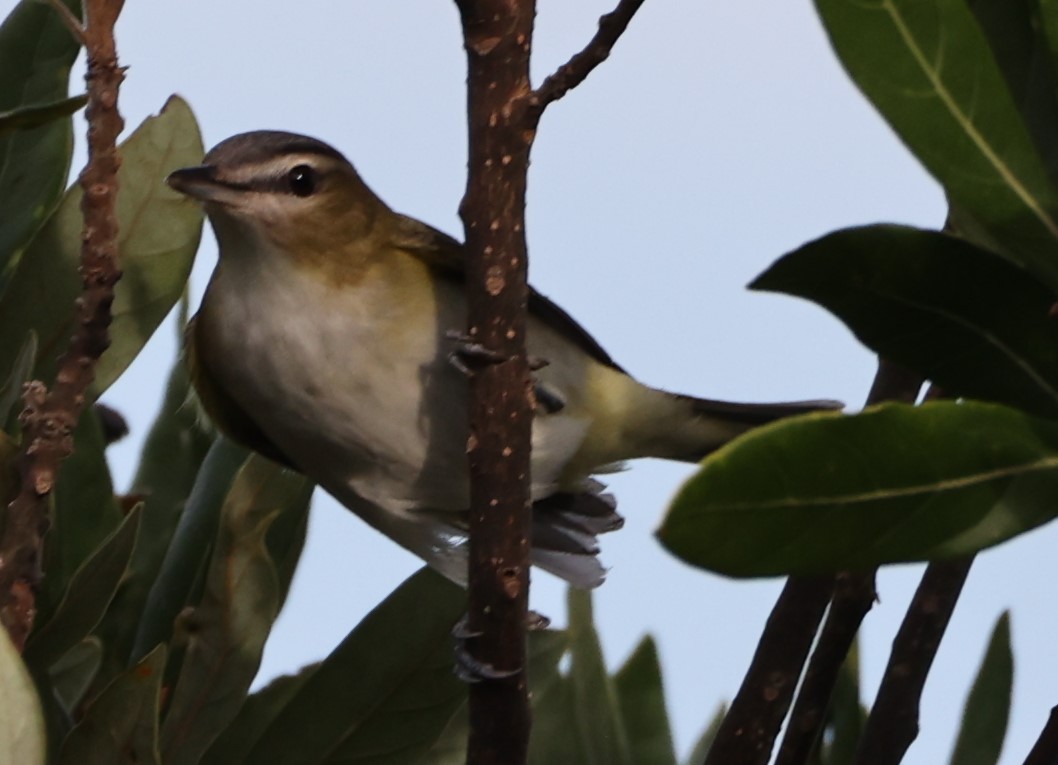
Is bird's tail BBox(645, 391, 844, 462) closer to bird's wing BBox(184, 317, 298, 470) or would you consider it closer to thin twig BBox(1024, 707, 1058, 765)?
bird's wing BBox(184, 317, 298, 470)

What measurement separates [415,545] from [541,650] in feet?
1.64

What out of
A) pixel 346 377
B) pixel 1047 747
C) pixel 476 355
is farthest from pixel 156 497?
pixel 1047 747

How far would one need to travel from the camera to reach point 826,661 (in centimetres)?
158

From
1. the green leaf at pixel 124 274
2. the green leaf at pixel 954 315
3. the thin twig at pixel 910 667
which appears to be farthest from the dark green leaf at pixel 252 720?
the green leaf at pixel 954 315

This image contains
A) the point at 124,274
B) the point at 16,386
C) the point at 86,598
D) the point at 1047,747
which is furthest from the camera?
the point at 124,274

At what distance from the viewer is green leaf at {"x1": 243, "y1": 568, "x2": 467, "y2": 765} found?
5.51 feet

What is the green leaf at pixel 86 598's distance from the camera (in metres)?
1.50

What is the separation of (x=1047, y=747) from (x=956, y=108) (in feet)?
2.02

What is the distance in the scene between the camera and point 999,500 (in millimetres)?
1001

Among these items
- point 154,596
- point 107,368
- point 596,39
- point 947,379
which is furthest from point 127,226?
point 947,379

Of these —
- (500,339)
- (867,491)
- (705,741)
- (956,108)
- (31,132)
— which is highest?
(31,132)

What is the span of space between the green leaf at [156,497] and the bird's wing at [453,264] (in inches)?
16.1

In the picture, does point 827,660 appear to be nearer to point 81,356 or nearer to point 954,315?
point 954,315

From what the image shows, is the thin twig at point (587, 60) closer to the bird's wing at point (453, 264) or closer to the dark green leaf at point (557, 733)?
the dark green leaf at point (557, 733)
